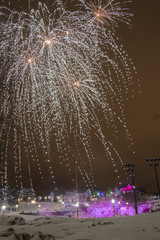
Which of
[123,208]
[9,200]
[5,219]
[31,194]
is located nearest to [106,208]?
[123,208]

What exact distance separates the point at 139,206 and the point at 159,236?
153 ft

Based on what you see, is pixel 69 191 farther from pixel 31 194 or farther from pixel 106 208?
pixel 106 208

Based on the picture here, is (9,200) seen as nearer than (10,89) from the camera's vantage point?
No

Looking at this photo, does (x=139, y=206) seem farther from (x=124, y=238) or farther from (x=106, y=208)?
(x=124, y=238)

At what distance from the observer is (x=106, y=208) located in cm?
5606

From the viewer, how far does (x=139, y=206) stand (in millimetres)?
50688

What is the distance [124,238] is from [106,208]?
51.2 meters

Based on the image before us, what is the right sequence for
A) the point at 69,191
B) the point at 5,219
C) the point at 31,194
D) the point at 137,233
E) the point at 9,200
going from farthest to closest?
the point at 69,191
the point at 31,194
the point at 9,200
the point at 5,219
the point at 137,233

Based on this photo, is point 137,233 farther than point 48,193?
No

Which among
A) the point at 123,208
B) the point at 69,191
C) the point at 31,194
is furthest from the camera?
the point at 69,191

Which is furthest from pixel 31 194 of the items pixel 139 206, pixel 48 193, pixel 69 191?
pixel 139 206

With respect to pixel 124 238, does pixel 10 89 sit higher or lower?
higher

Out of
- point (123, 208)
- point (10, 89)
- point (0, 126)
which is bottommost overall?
point (123, 208)

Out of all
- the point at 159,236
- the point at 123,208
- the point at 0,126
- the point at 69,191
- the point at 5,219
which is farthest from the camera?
the point at 69,191
